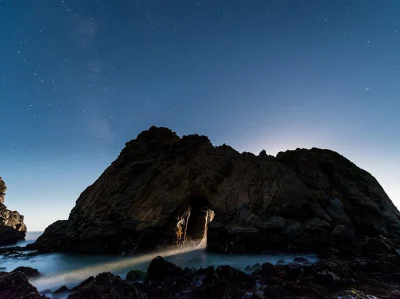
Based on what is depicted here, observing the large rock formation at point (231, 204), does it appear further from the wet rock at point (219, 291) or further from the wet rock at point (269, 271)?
the wet rock at point (219, 291)

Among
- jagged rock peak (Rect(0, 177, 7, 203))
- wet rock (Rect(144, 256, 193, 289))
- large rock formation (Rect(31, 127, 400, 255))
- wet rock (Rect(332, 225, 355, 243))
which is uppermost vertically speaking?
jagged rock peak (Rect(0, 177, 7, 203))

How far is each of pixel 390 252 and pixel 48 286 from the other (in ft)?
112

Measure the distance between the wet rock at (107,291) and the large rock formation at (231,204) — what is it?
65.5ft

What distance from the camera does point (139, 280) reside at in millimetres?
19875

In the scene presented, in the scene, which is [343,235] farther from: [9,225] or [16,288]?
[9,225]

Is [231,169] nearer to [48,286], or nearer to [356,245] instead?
[356,245]

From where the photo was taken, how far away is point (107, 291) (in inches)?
590

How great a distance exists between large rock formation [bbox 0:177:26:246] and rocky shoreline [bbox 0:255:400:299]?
67.9 meters

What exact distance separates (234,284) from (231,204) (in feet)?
72.6

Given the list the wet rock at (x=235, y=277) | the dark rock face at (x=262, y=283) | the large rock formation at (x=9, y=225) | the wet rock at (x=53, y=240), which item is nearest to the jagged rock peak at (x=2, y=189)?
the large rock formation at (x=9, y=225)

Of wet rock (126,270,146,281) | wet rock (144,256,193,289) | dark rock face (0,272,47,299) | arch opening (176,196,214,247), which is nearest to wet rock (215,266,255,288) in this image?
wet rock (144,256,193,289)

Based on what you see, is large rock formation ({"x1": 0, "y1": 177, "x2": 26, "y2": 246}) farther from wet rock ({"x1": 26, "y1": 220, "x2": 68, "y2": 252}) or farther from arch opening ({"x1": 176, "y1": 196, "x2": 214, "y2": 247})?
arch opening ({"x1": 176, "y1": 196, "x2": 214, "y2": 247})

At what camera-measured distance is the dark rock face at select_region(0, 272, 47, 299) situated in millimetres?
14219

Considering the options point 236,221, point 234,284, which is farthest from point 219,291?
point 236,221
